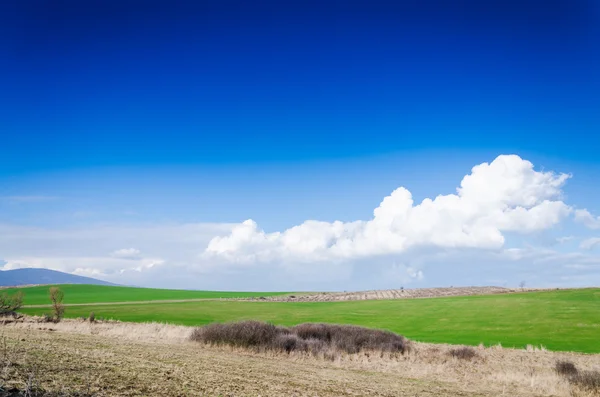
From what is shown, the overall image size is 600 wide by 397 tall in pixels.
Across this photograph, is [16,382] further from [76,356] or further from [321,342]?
[321,342]

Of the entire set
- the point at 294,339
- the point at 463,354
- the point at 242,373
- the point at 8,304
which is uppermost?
the point at 8,304

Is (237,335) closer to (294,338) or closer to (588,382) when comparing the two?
(294,338)

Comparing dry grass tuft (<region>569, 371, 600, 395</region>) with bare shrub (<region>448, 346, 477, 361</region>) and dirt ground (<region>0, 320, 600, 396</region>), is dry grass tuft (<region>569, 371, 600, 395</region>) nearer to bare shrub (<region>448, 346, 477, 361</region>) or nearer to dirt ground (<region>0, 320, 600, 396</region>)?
dirt ground (<region>0, 320, 600, 396</region>)

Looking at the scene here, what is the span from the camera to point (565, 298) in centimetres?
8344

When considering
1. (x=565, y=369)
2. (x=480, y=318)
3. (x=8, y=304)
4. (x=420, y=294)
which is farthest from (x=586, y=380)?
(x=420, y=294)

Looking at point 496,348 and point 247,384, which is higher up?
point 247,384

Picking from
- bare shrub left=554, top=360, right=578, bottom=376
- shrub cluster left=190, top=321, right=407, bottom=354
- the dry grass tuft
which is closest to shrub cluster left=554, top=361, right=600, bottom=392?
the dry grass tuft

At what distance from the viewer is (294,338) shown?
35.7 metres

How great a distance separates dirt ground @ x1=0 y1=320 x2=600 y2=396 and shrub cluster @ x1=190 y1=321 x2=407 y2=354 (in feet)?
4.96

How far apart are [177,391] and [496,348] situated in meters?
36.5

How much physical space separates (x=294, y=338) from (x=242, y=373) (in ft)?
55.9

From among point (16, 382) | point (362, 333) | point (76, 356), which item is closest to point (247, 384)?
point (76, 356)

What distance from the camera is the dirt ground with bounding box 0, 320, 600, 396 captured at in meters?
13.0

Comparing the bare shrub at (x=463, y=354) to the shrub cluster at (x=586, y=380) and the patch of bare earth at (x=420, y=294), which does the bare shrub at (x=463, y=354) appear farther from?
the patch of bare earth at (x=420, y=294)
